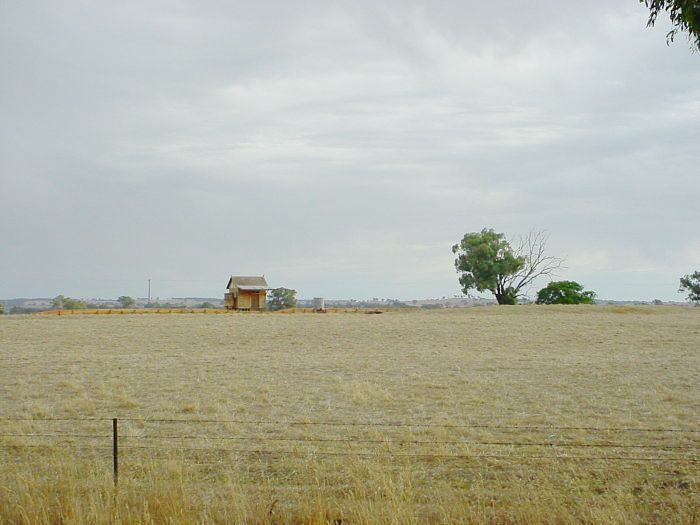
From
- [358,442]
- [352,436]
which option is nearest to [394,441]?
[358,442]

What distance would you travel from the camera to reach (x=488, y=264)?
71.6m

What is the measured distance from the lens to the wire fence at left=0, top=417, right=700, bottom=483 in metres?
9.71

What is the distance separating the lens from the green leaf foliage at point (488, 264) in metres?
71.5

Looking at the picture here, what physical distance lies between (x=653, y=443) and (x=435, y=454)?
141 inches

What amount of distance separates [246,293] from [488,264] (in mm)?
25474

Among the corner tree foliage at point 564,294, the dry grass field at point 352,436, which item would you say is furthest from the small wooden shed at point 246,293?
the dry grass field at point 352,436

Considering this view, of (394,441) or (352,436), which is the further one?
(352,436)

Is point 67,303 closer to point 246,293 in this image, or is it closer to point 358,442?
point 246,293

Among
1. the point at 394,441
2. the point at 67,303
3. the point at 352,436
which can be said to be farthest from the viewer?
the point at 67,303

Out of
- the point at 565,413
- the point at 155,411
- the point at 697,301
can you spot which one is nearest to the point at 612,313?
the point at 697,301

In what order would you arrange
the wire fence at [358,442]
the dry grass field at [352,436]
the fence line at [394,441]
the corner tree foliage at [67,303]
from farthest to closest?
1. the corner tree foliage at [67,303]
2. the fence line at [394,441]
3. the wire fence at [358,442]
4. the dry grass field at [352,436]

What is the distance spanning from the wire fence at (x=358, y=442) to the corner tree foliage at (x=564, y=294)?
61304 millimetres

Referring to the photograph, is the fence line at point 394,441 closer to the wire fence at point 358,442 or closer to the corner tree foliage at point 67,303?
the wire fence at point 358,442

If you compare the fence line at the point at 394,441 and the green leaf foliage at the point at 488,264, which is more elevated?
the green leaf foliage at the point at 488,264
